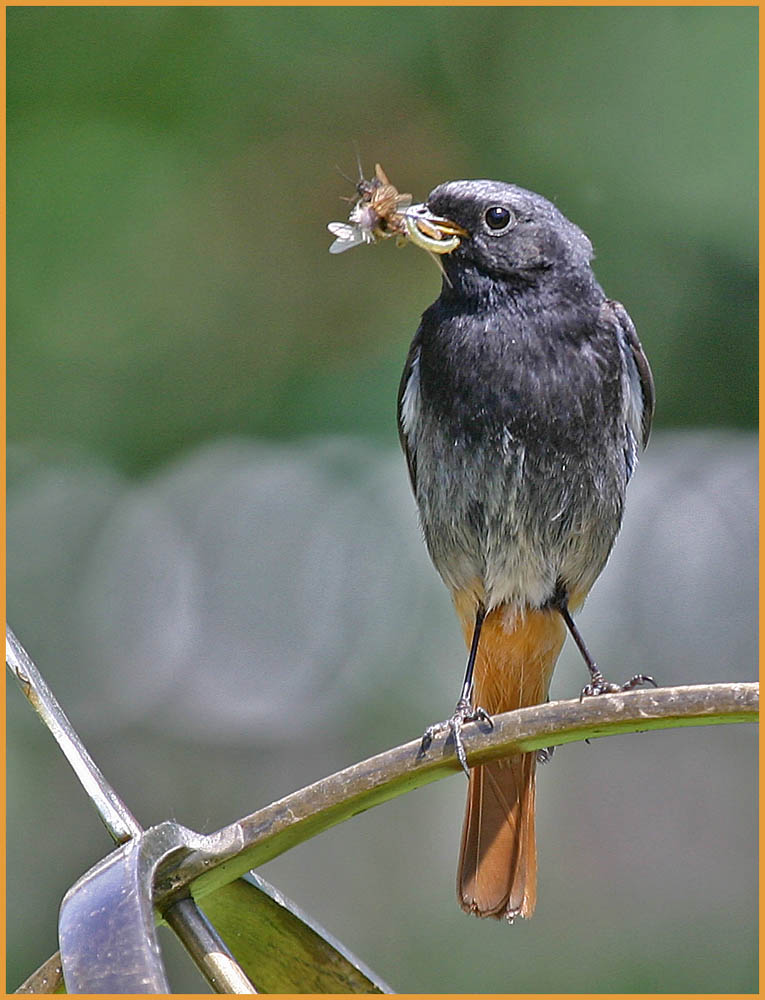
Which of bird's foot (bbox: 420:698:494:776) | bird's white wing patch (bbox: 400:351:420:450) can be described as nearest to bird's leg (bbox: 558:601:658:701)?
bird's foot (bbox: 420:698:494:776)

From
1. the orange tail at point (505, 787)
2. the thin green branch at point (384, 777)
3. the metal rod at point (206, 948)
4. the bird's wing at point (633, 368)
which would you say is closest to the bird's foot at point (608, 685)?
the orange tail at point (505, 787)

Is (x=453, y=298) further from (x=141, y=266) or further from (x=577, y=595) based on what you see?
(x=141, y=266)

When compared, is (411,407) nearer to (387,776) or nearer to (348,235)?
(348,235)

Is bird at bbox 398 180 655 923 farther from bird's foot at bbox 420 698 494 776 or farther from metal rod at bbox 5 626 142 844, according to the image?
metal rod at bbox 5 626 142 844

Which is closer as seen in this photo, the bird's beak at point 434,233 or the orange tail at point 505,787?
the orange tail at point 505,787

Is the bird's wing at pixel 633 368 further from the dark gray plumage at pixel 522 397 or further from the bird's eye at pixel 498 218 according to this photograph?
the bird's eye at pixel 498 218
